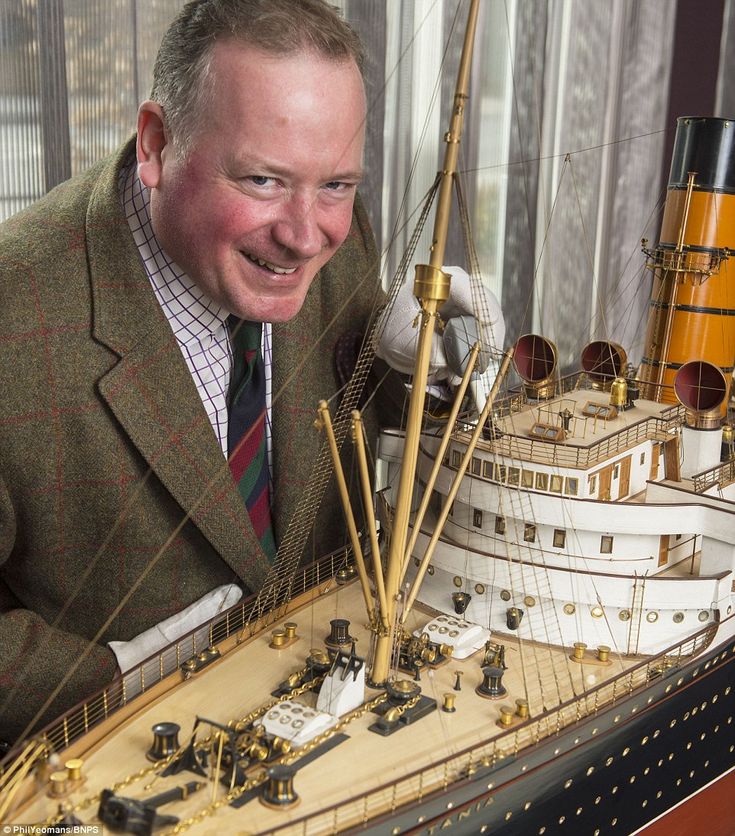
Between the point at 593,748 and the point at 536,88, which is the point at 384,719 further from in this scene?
the point at 536,88

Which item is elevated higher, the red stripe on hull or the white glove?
the white glove

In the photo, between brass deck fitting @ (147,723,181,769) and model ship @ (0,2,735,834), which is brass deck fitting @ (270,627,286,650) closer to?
model ship @ (0,2,735,834)

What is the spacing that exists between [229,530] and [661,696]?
1.70 m

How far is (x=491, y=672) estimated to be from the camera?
12.0 ft

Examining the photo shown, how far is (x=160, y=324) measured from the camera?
11.7 ft

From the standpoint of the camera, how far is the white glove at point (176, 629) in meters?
3.70

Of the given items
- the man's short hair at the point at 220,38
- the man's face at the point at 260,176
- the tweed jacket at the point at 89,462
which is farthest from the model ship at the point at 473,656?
the man's short hair at the point at 220,38

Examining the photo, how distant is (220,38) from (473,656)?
7.43ft

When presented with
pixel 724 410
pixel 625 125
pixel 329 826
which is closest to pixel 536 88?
pixel 625 125

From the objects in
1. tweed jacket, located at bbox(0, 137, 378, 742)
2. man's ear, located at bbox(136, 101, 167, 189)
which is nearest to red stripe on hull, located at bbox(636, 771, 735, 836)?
tweed jacket, located at bbox(0, 137, 378, 742)

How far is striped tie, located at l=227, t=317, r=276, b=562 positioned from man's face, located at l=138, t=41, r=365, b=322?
391 millimetres

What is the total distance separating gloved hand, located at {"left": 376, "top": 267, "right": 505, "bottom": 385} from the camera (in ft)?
13.6

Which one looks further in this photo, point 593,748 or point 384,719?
point 593,748

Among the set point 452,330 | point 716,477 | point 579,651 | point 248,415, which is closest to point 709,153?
point 716,477
